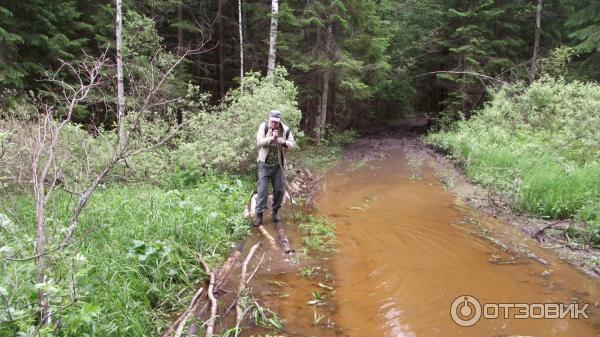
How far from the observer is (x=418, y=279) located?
5863 millimetres

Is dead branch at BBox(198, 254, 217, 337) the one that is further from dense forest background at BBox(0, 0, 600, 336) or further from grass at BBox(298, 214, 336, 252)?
grass at BBox(298, 214, 336, 252)

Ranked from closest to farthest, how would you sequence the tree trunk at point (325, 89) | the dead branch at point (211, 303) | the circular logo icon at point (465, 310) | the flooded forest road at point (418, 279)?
the dead branch at point (211, 303)
the flooded forest road at point (418, 279)
the circular logo icon at point (465, 310)
the tree trunk at point (325, 89)

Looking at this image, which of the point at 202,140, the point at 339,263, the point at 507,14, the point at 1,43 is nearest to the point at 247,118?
the point at 202,140

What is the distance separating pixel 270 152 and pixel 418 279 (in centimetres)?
344

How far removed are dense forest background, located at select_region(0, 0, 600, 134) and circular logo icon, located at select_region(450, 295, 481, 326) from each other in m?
10.6

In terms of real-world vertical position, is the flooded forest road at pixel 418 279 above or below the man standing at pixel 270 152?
below

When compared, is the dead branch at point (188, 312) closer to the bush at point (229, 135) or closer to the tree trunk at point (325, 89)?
the bush at point (229, 135)

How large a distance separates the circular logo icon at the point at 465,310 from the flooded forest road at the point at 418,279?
0.03 m

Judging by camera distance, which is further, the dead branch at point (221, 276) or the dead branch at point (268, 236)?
the dead branch at point (268, 236)

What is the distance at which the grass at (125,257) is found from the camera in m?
3.47

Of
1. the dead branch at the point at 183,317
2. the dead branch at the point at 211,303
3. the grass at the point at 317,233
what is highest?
the dead branch at the point at 211,303

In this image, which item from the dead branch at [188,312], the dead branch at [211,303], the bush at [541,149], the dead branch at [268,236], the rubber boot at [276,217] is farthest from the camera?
the bush at [541,149]

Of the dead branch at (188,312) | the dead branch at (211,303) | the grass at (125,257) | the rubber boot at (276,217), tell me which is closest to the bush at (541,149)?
the rubber boot at (276,217)

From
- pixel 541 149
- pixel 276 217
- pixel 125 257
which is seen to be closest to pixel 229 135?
pixel 276 217
